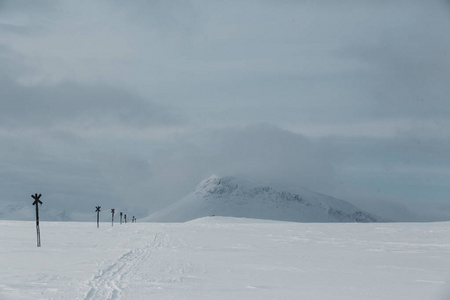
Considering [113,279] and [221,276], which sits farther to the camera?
→ [221,276]

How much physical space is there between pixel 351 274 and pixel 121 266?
9349 mm

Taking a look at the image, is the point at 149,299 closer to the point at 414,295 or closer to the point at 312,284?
the point at 312,284

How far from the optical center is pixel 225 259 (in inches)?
950

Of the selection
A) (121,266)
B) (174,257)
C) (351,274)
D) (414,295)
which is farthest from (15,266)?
(414,295)

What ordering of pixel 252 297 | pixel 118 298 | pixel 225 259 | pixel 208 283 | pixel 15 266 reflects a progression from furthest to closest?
pixel 225 259 → pixel 15 266 → pixel 208 283 → pixel 252 297 → pixel 118 298

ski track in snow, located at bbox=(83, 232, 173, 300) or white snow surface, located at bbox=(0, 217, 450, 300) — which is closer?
ski track in snow, located at bbox=(83, 232, 173, 300)

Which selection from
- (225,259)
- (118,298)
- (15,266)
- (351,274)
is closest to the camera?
(118,298)

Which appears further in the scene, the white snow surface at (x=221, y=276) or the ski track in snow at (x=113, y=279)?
the white snow surface at (x=221, y=276)

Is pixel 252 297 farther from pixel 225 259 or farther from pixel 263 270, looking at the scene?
pixel 225 259

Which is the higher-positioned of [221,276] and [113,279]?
[113,279]

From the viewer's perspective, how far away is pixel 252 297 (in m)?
13.7

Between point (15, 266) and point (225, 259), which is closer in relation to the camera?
point (15, 266)

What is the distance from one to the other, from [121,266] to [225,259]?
6267mm

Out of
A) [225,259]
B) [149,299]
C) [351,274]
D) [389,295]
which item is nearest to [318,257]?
[225,259]
